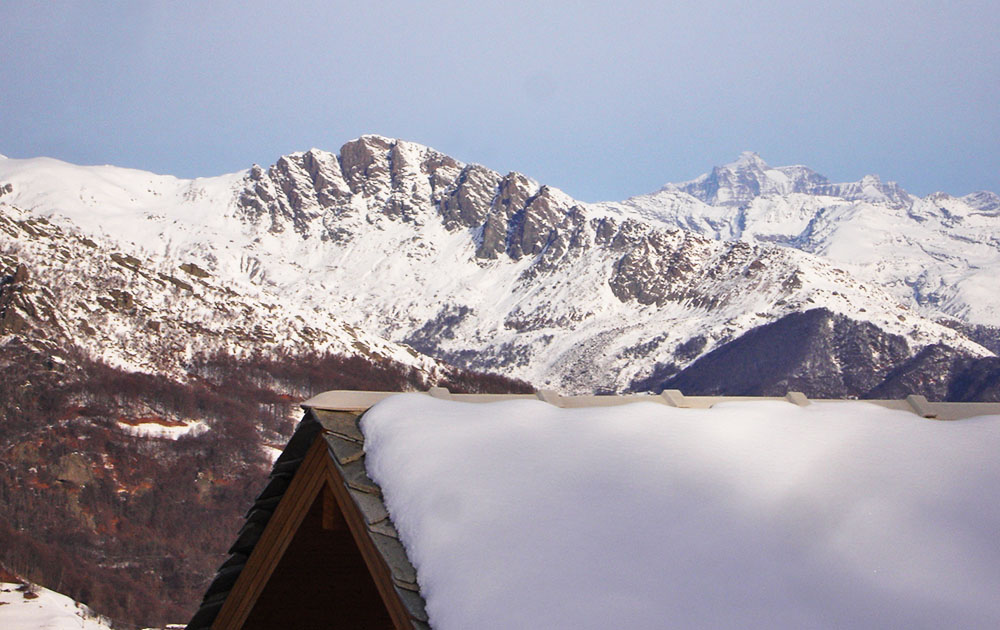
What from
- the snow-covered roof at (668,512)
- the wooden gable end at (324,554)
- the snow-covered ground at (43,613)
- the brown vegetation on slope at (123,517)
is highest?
the snow-covered roof at (668,512)

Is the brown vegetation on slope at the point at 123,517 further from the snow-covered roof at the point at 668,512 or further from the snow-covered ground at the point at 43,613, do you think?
the snow-covered roof at the point at 668,512

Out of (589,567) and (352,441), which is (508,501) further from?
(352,441)

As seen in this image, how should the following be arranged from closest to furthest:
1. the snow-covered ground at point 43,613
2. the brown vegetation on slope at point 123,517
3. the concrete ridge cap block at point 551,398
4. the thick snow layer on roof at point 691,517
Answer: the thick snow layer on roof at point 691,517 → the concrete ridge cap block at point 551,398 → the snow-covered ground at point 43,613 → the brown vegetation on slope at point 123,517

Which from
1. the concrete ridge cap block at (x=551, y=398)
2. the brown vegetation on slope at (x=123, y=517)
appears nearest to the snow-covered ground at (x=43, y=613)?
the brown vegetation on slope at (x=123, y=517)

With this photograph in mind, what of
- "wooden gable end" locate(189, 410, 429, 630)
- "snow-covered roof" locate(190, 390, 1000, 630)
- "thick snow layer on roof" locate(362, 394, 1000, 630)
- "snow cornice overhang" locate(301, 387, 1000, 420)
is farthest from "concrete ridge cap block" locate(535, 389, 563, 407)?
"wooden gable end" locate(189, 410, 429, 630)

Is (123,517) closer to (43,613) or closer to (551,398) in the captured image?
(43,613)

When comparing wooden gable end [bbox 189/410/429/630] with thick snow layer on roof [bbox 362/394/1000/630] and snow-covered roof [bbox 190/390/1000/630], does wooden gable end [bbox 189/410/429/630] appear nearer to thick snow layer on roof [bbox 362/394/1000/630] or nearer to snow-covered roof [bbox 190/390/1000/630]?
snow-covered roof [bbox 190/390/1000/630]

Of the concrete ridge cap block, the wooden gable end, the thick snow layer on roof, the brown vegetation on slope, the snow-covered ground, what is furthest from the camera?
the brown vegetation on slope

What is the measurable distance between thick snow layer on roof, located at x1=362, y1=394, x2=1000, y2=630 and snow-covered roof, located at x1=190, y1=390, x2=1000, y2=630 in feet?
0.04

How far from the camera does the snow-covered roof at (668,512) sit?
491 centimetres

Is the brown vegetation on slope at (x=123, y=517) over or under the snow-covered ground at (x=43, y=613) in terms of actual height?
under

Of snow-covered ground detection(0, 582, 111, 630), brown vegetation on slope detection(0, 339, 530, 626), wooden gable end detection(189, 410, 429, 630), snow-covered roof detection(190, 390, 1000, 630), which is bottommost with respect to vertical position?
brown vegetation on slope detection(0, 339, 530, 626)

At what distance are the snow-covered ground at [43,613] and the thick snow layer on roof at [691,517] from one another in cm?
10498

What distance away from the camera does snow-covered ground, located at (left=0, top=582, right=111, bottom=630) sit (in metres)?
98.2
